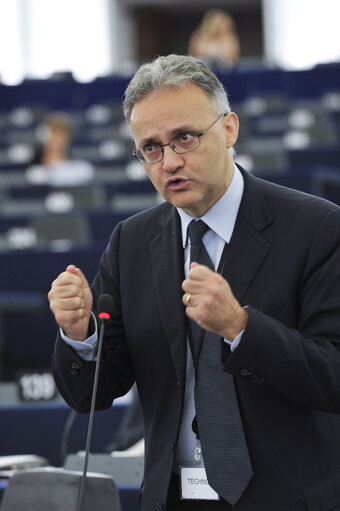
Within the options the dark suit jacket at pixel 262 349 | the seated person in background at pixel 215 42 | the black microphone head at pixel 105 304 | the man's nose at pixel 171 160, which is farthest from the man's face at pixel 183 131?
the seated person in background at pixel 215 42

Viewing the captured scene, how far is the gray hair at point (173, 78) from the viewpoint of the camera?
6.82ft

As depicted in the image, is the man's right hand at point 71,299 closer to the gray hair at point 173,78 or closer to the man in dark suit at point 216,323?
the man in dark suit at point 216,323

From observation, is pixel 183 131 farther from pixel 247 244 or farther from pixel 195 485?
pixel 195 485

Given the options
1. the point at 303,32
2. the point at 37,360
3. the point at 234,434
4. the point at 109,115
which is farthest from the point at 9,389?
the point at 303,32

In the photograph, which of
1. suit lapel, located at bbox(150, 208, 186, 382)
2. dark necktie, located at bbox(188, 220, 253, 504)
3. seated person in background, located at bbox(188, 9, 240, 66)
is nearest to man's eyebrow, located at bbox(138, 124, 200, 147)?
suit lapel, located at bbox(150, 208, 186, 382)

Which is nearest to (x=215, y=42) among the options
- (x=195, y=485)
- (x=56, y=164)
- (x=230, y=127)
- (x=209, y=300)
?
(x=56, y=164)

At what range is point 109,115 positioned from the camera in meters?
12.5

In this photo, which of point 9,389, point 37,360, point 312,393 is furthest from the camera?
point 37,360

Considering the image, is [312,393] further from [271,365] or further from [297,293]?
[297,293]

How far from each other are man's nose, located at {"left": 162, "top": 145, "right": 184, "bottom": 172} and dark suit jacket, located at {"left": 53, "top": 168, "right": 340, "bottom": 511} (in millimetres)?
187

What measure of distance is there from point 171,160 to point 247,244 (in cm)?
23

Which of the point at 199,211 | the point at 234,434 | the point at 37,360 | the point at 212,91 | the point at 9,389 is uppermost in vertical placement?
the point at 212,91

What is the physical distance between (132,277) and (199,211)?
0.76 ft

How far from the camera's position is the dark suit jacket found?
1887mm
